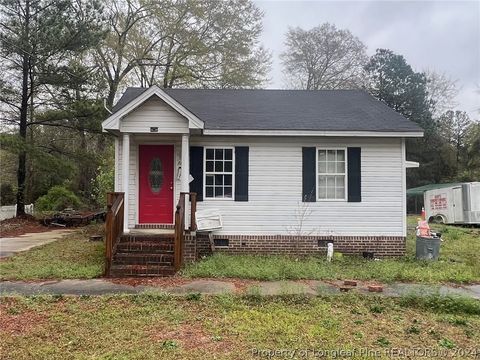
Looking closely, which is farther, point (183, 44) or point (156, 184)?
point (183, 44)

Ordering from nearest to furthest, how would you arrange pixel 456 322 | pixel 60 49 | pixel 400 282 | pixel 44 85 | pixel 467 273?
pixel 456 322 < pixel 400 282 < pixel 467 273 < pixel 60 49 < pixel 44 85

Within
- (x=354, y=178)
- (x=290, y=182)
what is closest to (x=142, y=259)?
(x=290, y=182)

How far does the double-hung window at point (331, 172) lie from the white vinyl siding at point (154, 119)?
3561mm

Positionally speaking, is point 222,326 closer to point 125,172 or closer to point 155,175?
point 125,172

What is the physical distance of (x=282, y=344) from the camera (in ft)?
14.5

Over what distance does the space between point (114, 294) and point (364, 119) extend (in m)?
7.46

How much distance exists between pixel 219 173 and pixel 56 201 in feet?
52.5

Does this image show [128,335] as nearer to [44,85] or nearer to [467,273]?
[467,273]

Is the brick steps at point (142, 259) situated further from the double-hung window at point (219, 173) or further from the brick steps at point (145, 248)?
the double-hung window at point (219, 173)

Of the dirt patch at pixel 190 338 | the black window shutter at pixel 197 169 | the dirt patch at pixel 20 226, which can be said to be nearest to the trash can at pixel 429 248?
the black window shutter at pixel 197 169

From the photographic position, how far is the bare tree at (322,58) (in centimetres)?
3108

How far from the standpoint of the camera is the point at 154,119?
8828mm

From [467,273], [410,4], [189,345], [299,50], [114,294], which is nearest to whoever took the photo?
[189,345]

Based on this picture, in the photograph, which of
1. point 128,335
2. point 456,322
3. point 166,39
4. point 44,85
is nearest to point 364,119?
point 456,322
